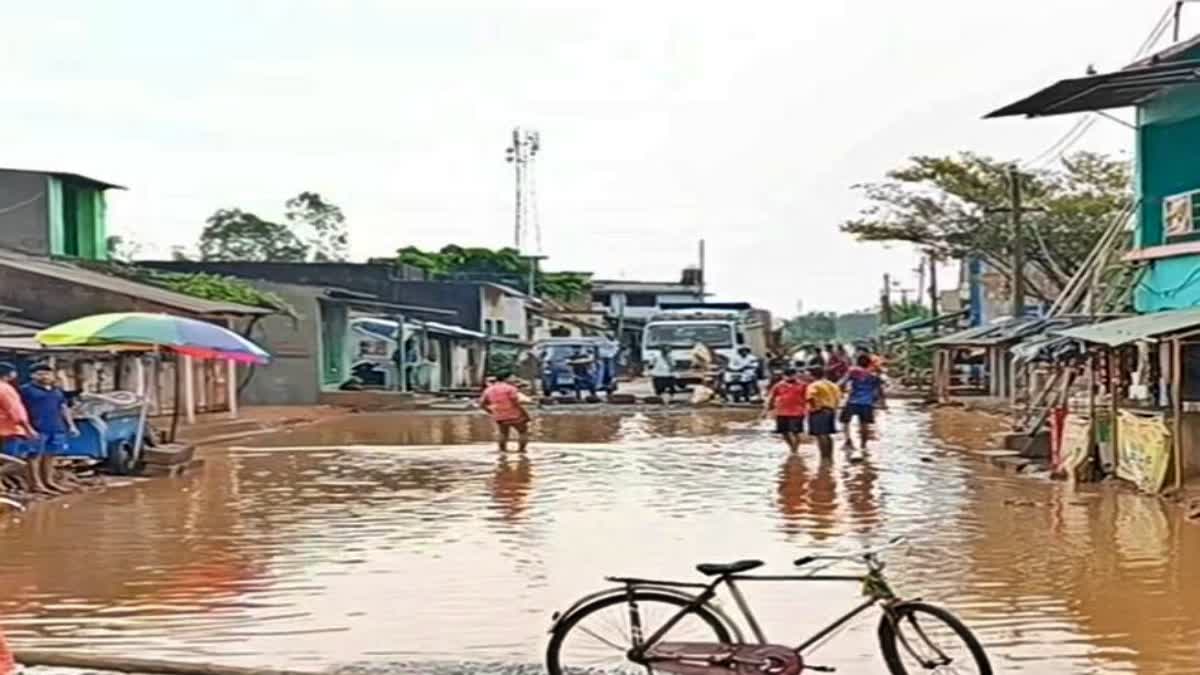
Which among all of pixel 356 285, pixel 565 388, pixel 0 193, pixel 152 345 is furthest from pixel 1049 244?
pixel 152 345

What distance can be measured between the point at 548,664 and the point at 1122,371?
15.1 metres

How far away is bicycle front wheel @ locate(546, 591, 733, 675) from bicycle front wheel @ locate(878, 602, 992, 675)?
787 mm

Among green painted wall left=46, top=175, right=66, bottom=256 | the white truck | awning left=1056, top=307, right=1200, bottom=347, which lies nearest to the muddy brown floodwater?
awning left=1056, top=307, right=1200, bottom=347

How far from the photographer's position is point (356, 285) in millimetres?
54719

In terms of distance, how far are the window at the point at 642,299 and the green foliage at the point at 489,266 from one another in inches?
383

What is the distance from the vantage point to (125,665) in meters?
7.95

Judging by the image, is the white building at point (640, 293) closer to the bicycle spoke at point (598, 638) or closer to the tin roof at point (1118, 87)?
the tin roof at point (1118, 87)

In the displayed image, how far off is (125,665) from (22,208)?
28629 mm

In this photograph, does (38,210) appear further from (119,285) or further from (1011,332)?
(1011,332)

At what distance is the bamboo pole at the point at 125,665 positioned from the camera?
7699mm

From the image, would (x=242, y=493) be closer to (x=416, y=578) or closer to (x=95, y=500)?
(x=95, y=500)

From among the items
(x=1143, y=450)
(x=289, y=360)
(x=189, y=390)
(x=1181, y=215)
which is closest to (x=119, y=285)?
(x=189, y=390)

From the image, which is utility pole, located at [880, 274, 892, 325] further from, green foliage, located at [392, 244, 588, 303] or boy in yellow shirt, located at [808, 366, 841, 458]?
boy in yellow shirt, located at [808, 366, 841, 458]

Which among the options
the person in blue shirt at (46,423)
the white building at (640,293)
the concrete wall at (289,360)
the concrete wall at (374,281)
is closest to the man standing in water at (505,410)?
the person in blue shirt at (46,423)
